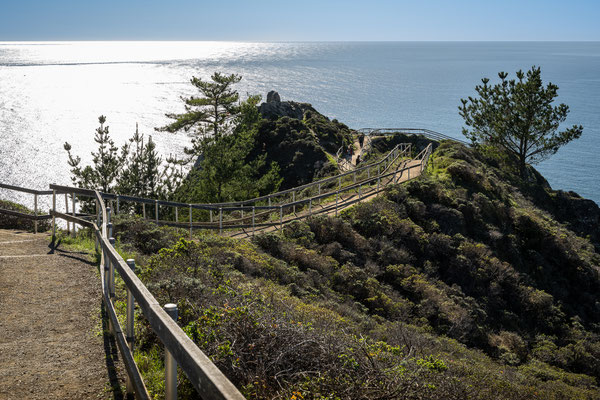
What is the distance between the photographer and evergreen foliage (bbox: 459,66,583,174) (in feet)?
117

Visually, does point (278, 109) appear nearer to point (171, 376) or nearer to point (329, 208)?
point (329, 208)

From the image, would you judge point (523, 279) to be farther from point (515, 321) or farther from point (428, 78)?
point (428, 78)

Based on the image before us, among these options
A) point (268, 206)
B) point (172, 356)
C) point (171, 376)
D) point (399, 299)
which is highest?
point (172, 356)

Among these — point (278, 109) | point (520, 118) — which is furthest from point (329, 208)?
point (278, 109)

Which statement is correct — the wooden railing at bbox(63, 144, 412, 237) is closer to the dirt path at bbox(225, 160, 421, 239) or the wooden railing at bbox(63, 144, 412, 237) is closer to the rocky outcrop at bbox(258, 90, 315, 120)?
the dirt path at bbox(225, 160, 421, 239)

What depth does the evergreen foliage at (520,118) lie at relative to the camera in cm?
3578

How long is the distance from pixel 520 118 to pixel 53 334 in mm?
37938

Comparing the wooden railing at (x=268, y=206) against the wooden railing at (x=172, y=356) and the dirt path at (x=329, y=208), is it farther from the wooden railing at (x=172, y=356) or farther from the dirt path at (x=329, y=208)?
the wooden railing at (x=172, y=356)

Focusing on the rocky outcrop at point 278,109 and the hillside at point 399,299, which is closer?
the hillside at point 399,299

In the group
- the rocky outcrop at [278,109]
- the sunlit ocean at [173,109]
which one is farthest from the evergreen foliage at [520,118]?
the sunlit ocean at [173,109]

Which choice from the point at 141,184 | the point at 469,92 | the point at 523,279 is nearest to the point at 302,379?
the point at 523,279

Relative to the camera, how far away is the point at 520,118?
37.5 meters

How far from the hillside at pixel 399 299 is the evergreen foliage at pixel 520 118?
10018 millimetres

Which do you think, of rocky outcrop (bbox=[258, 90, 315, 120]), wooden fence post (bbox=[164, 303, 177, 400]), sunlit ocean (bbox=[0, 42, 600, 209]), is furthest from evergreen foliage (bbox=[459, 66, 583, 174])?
wooden fence post (bbox=[164, 303, 177, 400])
